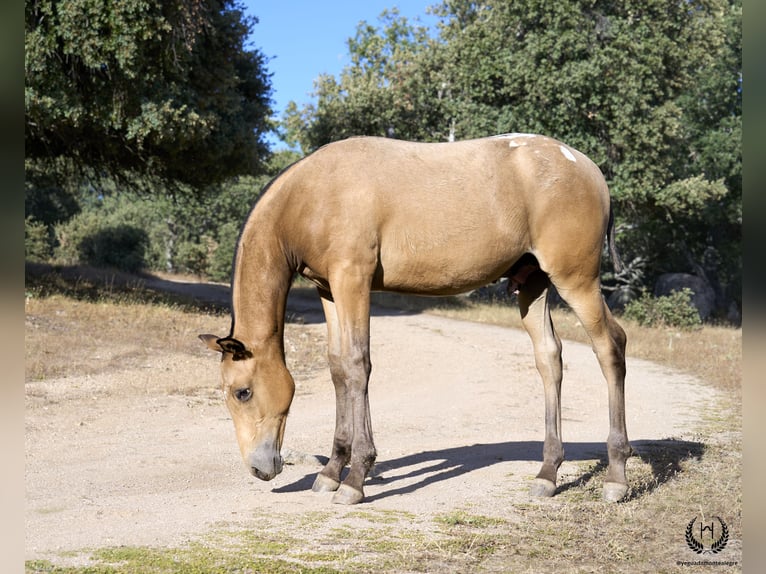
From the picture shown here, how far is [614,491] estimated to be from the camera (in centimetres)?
623

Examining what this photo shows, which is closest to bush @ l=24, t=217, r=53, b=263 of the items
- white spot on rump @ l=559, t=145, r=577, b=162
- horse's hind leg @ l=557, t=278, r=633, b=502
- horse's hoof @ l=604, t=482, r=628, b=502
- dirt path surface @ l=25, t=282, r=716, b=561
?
dirt path surface @ l=25, t=282, r=716, b=561

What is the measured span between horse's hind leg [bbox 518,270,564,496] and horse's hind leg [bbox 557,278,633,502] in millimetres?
446

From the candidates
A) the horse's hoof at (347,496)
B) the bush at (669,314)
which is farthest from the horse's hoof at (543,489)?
the bush at (669,314)

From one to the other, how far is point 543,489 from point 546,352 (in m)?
1.34

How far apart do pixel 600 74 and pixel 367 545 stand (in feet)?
78.1

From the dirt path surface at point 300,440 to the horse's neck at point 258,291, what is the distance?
1.40m

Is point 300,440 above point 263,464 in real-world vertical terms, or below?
below

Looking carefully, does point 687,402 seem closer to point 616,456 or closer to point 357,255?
point 616,456

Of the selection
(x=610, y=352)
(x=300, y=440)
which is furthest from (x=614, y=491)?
(x=300, y=440)

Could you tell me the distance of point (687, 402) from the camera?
12125 mm

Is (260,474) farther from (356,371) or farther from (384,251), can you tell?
(384,251)

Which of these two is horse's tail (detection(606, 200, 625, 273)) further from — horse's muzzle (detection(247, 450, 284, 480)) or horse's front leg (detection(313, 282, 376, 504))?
horse's muzzle (detection(247, 450, 284, 480))

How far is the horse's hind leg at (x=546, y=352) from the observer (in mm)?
6766
